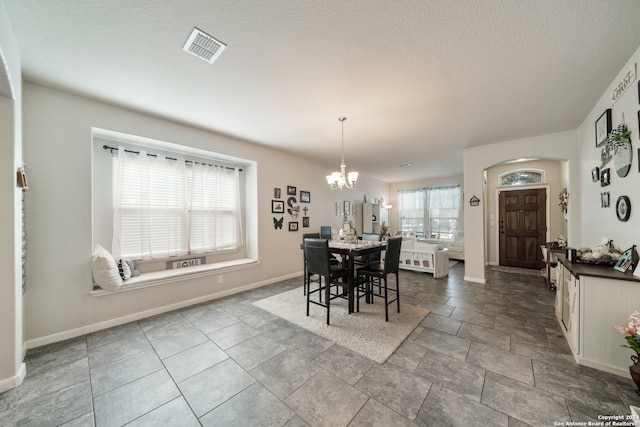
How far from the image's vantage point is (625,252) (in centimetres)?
199

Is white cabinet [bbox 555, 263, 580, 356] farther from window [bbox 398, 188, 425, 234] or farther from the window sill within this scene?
window [bbox 398, 188, 425, 234]

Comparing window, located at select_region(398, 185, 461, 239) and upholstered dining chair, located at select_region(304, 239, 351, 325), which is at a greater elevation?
window, located at select_region(398, 185, 461, 239)

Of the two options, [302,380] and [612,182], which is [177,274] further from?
[612,182]

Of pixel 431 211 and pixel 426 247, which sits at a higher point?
pixel 431 211

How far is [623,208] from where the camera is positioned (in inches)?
83.5

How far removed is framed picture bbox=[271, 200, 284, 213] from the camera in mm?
4547

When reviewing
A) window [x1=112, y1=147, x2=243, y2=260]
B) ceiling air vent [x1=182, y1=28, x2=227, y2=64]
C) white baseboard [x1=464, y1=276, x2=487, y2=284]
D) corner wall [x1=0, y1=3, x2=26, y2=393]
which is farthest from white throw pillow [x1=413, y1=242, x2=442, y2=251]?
corner wall [x1=0, y1=3, x2=26, y2=393]

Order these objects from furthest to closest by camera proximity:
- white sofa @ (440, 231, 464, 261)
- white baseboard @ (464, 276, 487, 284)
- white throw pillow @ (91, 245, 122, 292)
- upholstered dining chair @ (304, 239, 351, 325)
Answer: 1. white sofa @ (440, 231, 464, 261)
2. white baseboard @ (464, 276, 487, 284)
3. upholstered dining chair @ (304, 239, 351, 325)
4. white throw pillow @ (91, 245, 122, 292)

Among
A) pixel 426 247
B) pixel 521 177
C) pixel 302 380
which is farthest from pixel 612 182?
pixel 521 177

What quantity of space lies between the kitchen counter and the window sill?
4.17m

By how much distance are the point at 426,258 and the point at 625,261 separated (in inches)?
120

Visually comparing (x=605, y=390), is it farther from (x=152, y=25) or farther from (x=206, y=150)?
(x=206, y=150)

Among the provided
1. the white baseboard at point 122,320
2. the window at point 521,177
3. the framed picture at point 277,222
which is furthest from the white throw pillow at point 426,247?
the white baseboard at point 122,320

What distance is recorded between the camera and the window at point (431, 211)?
24.5 ft
